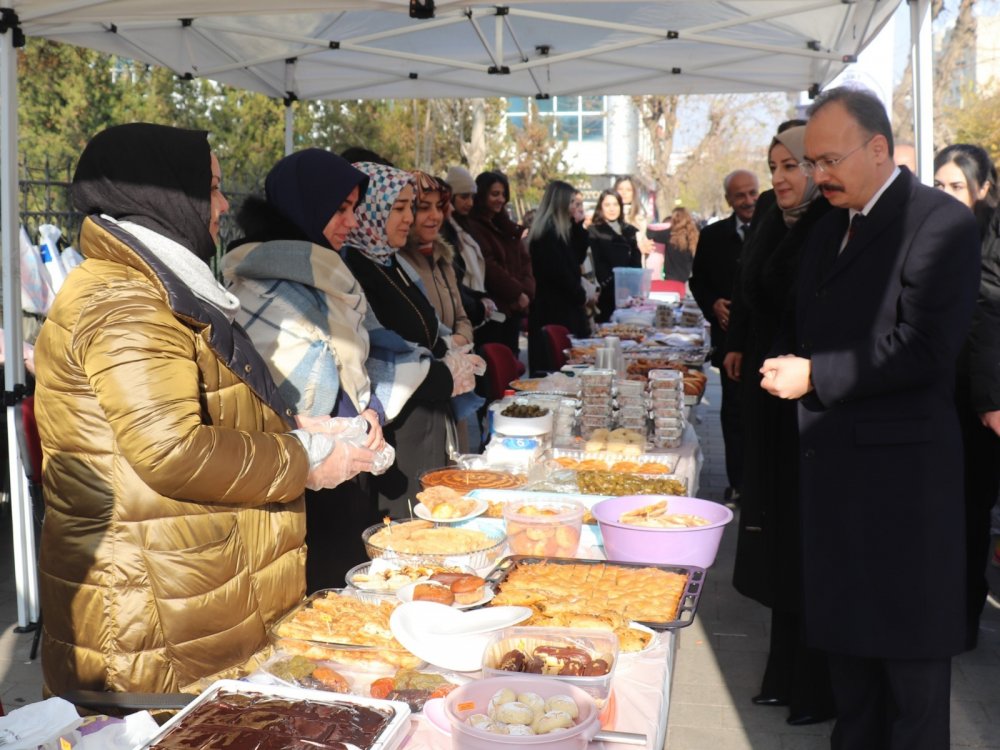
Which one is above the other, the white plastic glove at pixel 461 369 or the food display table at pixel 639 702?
the white plastic glove at pixel 461 369

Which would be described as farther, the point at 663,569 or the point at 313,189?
the point at 313,189

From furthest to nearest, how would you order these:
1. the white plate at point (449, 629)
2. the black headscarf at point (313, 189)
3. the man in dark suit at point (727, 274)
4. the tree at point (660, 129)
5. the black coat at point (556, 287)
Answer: the tree at point (660, 129), the black coat at point (556, 287), the man in dark suit at point (727, 274), the black headscarf at point (313, 189), the white plate at point (449, 629)

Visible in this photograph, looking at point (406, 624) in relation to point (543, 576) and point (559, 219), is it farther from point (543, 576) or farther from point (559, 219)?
point (559, 219)

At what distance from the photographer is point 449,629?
1.87 metres

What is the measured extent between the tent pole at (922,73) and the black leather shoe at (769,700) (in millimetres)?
2208

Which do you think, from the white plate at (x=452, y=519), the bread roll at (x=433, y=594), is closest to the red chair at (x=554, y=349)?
the white plate at (x=452, y=519)

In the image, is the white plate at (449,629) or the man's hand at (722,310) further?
the man's hand at (722,310)

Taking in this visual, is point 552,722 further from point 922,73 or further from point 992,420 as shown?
point 922,73

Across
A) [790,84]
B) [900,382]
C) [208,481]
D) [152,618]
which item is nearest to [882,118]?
[900,382]

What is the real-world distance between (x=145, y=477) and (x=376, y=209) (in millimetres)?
1956

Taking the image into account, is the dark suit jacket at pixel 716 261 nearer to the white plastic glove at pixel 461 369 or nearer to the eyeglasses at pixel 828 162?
the white plastic glove at pixel 461 369

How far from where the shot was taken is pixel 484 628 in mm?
1851

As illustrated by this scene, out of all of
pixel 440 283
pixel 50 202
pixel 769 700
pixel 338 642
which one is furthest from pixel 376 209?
pixel 50 202

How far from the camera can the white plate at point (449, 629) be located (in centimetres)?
180
